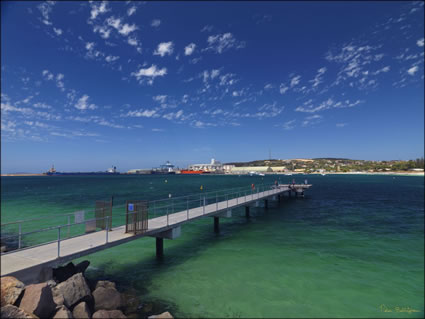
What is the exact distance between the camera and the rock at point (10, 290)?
5.92 meters

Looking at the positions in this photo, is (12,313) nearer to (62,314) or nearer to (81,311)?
(62,314)

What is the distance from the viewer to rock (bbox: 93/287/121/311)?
304 inches

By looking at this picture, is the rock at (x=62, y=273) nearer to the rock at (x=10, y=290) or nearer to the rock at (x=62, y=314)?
the rock at (x=10, y=290)

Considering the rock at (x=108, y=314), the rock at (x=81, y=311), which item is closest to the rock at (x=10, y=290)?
the rock at (x=81, y=311)

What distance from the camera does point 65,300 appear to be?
7.14 meters

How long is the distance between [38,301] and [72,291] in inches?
58.4

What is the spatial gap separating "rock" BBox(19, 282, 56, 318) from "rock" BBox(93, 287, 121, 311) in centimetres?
167

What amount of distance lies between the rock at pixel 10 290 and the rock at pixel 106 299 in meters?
2.35

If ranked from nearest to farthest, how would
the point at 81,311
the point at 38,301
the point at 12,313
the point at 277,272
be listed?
the point at 12,313, the point at 38,301, the point at 81,311, the point at 277,272

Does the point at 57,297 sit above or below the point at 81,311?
above

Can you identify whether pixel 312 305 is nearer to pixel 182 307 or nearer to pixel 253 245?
pixel 182 307

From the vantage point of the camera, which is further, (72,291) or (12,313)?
(72,291)

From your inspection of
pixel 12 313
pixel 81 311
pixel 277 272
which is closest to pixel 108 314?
pixel 81 311

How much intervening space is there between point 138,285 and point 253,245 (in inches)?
333
